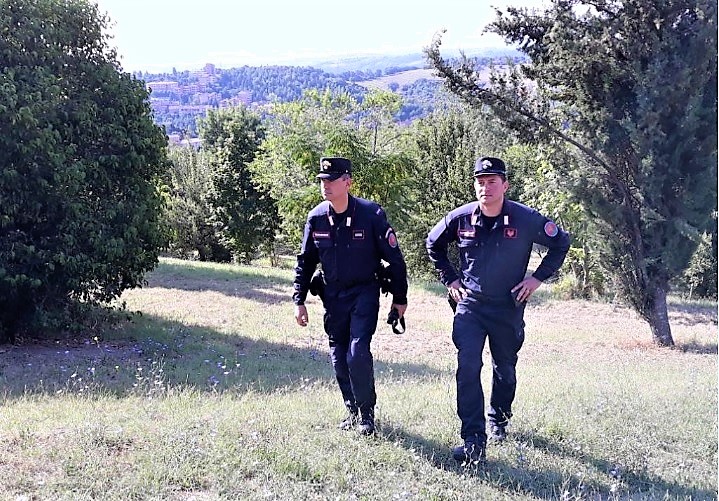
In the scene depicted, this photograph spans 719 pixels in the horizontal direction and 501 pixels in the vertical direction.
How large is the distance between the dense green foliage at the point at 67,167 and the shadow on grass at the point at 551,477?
20.6ft

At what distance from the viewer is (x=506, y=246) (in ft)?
15.1

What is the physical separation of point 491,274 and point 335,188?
128 cm

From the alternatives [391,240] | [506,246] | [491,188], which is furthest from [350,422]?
[491,188]

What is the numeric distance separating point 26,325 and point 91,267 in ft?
4.04

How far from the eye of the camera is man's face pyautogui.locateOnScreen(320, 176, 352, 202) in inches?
192

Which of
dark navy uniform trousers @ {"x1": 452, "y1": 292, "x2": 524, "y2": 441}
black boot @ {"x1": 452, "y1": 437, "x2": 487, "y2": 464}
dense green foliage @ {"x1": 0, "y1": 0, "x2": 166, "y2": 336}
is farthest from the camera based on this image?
dense green foliage @ {"x1": 0, "y1": 0, "x2": 166, "y2": 336}

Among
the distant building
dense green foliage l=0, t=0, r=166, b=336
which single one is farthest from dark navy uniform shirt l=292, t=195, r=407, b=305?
the distant building

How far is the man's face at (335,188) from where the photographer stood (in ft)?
16.0

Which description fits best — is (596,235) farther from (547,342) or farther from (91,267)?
(91,267)

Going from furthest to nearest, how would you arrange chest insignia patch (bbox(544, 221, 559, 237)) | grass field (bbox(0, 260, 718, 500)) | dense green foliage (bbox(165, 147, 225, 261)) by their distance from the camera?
dense green foliage (bbox(165, 147, 225, 261)), chest insignia patch (bbox(544, 221, 559, 237)), grass field (bbox(0, 260, 718, 500))

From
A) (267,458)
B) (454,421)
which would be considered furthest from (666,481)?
(267,458)

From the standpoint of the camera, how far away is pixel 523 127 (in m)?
12.3

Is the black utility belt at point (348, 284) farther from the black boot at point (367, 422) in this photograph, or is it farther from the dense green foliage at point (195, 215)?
the dense green foliage at point (195, 215)

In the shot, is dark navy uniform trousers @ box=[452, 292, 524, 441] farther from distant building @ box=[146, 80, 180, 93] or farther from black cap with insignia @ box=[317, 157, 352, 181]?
distant building @ box=[146, 80, 180, 93]
